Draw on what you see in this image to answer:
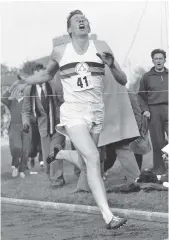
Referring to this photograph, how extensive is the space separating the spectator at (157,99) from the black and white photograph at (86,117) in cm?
1

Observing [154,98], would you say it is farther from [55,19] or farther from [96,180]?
[96,180]

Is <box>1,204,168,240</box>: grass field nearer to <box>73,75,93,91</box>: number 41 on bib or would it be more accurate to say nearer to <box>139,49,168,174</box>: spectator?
<box>73,75,93,91</box>: number 41 on bib

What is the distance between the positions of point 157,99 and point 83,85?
3.27 meters

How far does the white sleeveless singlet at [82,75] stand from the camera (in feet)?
19.0

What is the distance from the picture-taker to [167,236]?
4.88 metres

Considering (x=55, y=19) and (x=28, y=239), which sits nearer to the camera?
(x=28, y=239)

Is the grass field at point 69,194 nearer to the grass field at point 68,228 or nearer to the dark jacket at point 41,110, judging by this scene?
the grass field at point 68,228

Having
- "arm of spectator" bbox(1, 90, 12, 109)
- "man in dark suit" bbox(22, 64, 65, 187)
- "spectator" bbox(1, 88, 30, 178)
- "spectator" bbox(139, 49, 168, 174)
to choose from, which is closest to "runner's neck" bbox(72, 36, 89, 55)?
"spectator" bbox(139, 49, 168, 174)

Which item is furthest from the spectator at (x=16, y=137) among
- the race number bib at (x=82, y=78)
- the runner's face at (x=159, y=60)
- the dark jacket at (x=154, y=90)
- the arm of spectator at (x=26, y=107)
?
the race number bib at (x=82, y=78)

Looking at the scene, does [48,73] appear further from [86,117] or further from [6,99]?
[6,99]

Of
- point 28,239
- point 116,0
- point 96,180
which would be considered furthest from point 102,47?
point 116,0

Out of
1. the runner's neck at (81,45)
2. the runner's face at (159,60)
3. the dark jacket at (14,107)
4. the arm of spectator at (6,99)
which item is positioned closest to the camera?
the runner's neck at (81,45)

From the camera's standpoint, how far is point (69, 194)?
7.89 meters

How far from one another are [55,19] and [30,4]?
57cm
